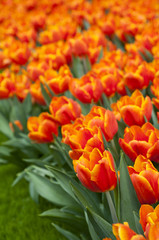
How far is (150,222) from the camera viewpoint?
2.44 feet

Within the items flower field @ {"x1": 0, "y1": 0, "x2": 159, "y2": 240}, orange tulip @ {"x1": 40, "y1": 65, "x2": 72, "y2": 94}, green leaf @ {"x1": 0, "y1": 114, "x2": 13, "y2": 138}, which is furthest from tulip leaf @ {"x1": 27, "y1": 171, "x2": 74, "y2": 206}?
green leaf @ {"x1": 0, "y1": 114, "x2": 13, "y2": 138}

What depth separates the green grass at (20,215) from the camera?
5.95 ft

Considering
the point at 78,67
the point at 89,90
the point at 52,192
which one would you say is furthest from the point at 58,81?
the point at 52,192

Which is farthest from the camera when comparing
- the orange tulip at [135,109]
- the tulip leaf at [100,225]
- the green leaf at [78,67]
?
the green leaf at [78,67]

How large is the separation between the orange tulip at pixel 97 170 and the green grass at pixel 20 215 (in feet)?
2.70

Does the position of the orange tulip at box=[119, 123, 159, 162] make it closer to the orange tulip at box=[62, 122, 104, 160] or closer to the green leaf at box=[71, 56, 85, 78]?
the orange tulip at box=[62, 122, 104, 160]

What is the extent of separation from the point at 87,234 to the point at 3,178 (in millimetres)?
1154

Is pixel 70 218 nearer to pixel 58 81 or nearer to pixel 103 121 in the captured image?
pixel 103 121

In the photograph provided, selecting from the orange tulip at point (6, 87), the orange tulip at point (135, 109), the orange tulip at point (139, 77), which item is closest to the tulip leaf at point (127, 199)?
the orange tulip at point (135, 109)

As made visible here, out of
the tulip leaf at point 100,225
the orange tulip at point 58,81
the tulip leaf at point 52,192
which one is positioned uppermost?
the orange tulip at point 58,81

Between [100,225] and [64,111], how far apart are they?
615 millimetres

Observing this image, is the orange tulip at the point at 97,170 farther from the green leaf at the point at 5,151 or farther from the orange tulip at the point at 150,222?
the green leaf at the point at 5,151

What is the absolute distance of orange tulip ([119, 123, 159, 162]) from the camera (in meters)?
1.07

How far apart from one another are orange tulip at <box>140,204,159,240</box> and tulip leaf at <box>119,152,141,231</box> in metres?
0.25
